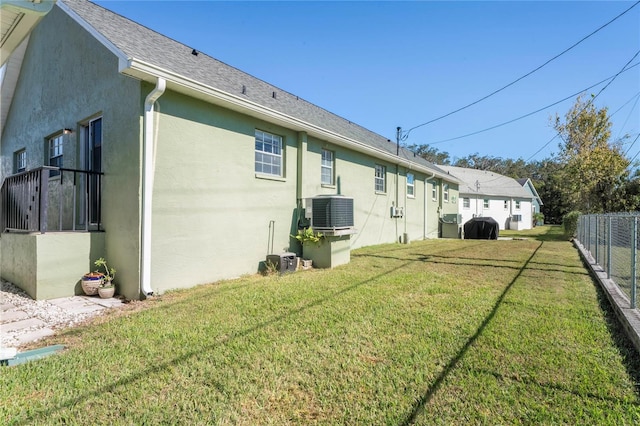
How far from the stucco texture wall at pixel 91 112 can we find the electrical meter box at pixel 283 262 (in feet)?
8.90

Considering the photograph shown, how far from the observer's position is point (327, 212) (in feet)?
23.7

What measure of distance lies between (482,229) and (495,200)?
1454 centimetres

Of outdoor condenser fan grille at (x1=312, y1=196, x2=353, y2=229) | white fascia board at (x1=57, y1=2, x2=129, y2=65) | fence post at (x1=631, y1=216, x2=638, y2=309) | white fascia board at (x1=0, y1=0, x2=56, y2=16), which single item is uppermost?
white fascia board at (x1=57, y1=2, x2=129, y2=65)

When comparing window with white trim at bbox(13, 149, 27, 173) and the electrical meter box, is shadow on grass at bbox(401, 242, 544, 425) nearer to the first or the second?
the electrical meter box

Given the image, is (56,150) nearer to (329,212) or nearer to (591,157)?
(329,212)

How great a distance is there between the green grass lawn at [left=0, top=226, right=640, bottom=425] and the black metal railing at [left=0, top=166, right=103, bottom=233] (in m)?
2.32

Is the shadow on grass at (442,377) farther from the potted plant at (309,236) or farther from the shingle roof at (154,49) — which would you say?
the shingle roof at (154,49)

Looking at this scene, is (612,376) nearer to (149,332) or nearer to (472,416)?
(472,416)

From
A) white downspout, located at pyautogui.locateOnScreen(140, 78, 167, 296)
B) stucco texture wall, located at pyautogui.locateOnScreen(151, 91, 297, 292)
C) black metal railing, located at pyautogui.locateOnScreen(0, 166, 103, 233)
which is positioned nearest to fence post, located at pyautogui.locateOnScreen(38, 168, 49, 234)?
black metal railing, located at pyautogui.locateOnScreen(0, 166, 103, 233)

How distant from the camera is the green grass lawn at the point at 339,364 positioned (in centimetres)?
211

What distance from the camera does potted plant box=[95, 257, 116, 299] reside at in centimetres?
509

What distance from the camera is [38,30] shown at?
25.1 ft

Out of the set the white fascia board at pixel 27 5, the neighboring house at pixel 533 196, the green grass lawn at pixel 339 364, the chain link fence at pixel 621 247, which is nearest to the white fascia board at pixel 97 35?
the white fascia board at pixel 27 5

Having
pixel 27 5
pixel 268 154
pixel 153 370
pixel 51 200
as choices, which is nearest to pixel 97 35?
pixel 27 5
